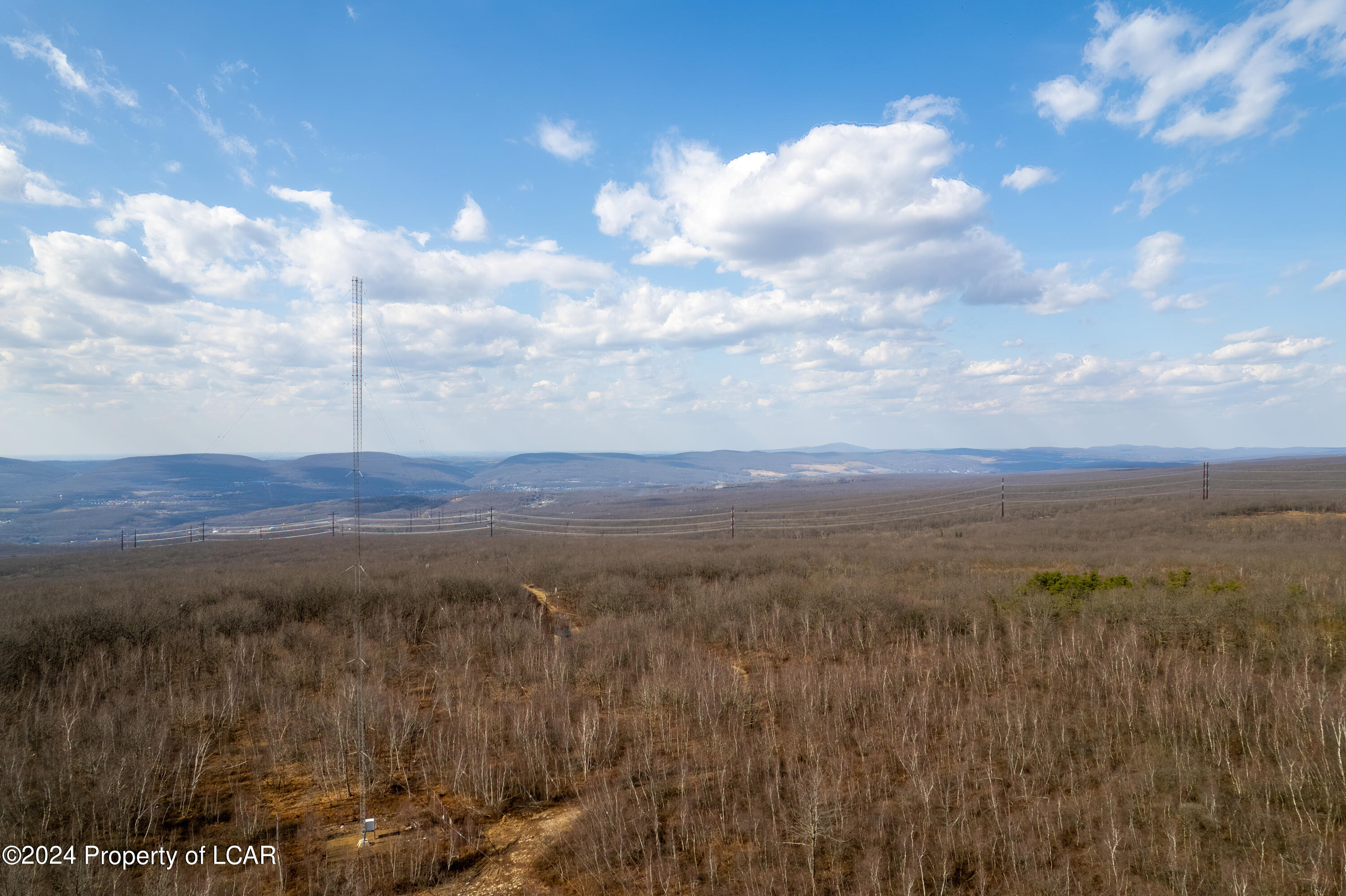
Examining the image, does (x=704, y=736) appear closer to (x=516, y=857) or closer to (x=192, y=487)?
(x=516, y=857)

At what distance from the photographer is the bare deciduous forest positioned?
14.8 ft

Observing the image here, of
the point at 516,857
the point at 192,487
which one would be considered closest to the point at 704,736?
the point at 516,857

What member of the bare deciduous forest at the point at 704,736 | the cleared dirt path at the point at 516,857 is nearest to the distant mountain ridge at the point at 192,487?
the bare deciduous forest at the point at 704,736

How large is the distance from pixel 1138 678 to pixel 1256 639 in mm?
2920

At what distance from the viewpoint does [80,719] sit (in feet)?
22.2

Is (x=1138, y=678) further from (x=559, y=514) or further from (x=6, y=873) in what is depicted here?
(x=559, y=514)

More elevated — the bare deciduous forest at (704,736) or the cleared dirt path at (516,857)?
the bare deciduous forest at (704,736)

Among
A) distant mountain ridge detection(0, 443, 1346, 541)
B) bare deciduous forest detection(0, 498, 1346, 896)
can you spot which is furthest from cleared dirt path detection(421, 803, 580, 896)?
distant mountain ridge detection(0, 443, 1346, 541)

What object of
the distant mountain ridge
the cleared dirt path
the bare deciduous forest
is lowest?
the distant mountain ridge

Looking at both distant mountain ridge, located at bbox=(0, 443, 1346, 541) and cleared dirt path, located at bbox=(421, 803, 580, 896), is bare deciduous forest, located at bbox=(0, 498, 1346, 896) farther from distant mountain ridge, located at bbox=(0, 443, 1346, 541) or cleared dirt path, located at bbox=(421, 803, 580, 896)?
distant mountain ridge, located at bbox=(0, 443, 1346, 541)

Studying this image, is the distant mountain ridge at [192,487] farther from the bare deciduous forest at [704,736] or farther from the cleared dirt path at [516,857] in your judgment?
the cleared dirt path at [516,857]

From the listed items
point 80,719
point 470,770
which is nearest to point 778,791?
point 470,770

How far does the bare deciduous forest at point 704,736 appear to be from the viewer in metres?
4.52

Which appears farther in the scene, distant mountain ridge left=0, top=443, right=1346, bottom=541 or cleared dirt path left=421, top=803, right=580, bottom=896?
distant mountain ridge left=0, top=443, right=1346, bottom=541
